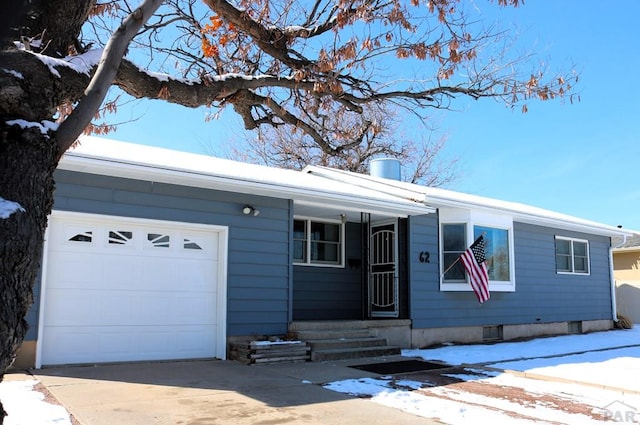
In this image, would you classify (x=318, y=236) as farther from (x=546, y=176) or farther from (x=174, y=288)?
(x=546, y=176)

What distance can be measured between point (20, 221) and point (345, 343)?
732 cm

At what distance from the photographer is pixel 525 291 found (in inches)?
517

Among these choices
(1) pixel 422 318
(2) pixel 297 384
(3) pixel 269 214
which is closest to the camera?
(2) pixel 297 384

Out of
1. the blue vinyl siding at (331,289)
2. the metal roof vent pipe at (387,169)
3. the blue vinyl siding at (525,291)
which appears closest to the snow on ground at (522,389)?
the blue vinyl siding at (525,291)

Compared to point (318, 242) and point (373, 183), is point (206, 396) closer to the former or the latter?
point (318, 242)

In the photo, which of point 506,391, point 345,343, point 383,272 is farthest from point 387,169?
point 506,391

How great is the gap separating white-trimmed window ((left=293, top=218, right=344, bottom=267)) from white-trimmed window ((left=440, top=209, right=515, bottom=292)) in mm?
2278

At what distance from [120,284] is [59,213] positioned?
4.33ft

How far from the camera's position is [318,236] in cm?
1200

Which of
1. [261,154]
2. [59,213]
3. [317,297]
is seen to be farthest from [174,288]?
[261,154]

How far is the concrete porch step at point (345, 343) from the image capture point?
8.89m

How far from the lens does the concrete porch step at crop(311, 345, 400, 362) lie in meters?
8.64

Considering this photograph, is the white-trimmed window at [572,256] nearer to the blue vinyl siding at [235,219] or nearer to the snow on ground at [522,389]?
the snow on ground at [522,389]

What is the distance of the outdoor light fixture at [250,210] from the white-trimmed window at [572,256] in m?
9.08
